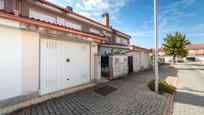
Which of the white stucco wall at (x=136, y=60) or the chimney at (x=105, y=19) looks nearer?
the white stucco wall at (x=136, y=60)

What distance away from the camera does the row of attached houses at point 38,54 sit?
15.4 ft

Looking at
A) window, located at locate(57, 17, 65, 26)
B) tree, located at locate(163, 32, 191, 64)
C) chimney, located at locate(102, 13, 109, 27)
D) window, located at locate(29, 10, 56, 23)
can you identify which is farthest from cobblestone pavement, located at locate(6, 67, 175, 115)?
tree, located at locate(163, 32, 191, 64)

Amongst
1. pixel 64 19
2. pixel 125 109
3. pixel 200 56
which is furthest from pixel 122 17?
pixel 200 56

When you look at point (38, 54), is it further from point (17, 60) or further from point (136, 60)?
point (136, 60)

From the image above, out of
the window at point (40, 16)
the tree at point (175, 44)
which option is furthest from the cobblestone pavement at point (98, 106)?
the tree at point (175, 44)

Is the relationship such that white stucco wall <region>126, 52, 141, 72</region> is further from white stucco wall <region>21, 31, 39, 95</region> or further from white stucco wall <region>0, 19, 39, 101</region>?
white stucco wall <region>0, 19, 39, 101</region>

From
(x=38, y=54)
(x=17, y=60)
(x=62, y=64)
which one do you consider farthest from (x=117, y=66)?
(x=17, y=60)

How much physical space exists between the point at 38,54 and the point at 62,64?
4.87 feet

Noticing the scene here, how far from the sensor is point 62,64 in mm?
6938

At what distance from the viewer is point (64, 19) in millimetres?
12227

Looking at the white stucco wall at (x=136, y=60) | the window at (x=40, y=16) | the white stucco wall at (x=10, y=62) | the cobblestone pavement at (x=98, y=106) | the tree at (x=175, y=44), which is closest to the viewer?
the cobblestone pavement at (x=98, y=106)

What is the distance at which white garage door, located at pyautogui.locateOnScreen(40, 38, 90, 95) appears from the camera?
608 cm

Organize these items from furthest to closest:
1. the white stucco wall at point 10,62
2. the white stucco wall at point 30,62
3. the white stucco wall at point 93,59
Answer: the white stucco wall at point 93,59, the white stucco wall at point 30,62, the white stucco wall at point 10,62

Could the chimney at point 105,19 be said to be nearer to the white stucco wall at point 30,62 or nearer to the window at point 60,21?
the window at point 60,21
